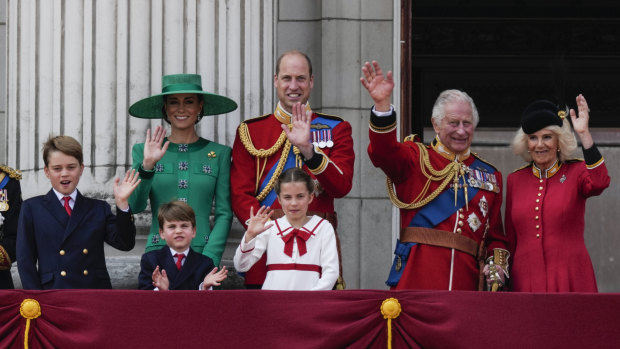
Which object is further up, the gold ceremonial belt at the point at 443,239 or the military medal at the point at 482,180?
the military medal at the point at 482,180

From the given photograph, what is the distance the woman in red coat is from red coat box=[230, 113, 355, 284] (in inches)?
33.3

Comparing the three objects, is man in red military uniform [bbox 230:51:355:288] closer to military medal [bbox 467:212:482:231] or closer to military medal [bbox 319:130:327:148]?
military medal [bbox 319:130:327:148]

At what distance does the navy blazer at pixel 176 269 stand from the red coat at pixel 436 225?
37.1 inches

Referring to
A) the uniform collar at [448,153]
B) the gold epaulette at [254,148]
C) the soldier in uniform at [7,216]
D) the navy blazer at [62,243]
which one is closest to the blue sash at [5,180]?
the soldier in uniform at [7,216]

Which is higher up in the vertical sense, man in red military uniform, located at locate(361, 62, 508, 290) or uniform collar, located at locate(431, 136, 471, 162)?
uniform collar, located at locate(431, 136, 471, 162)

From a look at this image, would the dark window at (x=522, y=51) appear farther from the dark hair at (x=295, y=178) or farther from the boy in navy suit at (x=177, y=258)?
the boy in navy suit at (x=177, y=258)

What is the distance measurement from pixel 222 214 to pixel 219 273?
0.65m

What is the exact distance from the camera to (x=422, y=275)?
6055mm

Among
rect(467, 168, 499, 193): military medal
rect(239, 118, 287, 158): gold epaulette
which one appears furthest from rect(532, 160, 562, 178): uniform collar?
rect(239, 118, 287, 158): gold epaulette

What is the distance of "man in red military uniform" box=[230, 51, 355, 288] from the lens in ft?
20.3

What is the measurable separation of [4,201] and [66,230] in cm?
42

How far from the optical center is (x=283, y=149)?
6.32m

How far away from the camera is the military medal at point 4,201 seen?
240 inches

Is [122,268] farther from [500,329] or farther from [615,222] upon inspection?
[615,222]
